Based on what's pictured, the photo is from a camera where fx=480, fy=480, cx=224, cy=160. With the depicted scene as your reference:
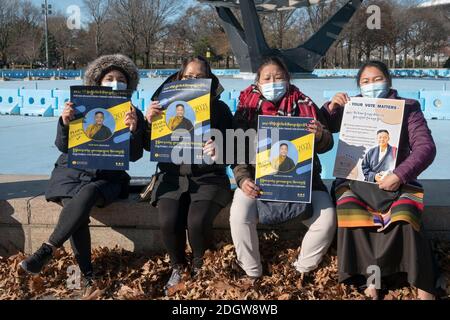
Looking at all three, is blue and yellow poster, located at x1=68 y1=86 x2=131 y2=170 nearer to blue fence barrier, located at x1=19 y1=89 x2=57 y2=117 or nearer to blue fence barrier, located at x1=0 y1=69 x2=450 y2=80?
blue fence barrier, located at x1=19 y1=89 x2=57 y2=117

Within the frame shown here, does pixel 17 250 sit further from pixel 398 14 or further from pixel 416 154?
pixel 398 14

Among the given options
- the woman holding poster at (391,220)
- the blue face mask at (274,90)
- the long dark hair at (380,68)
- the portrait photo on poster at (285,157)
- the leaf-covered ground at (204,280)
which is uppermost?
the long dark hair at (380,68)

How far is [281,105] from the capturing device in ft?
9.73

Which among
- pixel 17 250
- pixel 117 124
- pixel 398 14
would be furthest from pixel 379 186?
pixel 398 14

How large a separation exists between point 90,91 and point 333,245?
1.82 m

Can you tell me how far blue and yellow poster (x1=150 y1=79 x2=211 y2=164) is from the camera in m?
2.94

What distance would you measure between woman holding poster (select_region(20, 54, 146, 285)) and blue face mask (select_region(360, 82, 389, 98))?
4.72 feet

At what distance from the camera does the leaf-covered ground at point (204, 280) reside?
2736 mm

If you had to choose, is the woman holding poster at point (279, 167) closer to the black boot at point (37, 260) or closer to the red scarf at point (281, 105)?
the red scarf at point (281, 105)

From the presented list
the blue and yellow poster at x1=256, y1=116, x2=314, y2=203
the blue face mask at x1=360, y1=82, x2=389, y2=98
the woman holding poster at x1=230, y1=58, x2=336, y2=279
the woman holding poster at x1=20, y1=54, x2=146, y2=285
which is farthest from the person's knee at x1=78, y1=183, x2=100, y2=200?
the blue face mask at x1=360, y1=82, x2=389, y2=98

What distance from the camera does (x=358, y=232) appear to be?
8.67 ft

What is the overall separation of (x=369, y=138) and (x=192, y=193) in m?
1.11

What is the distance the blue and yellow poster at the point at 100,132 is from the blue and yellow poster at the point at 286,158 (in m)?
0.90

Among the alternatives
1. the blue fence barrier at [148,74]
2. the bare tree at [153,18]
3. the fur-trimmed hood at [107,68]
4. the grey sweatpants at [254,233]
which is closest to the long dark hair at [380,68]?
the grey sweatpants at [254,233]
